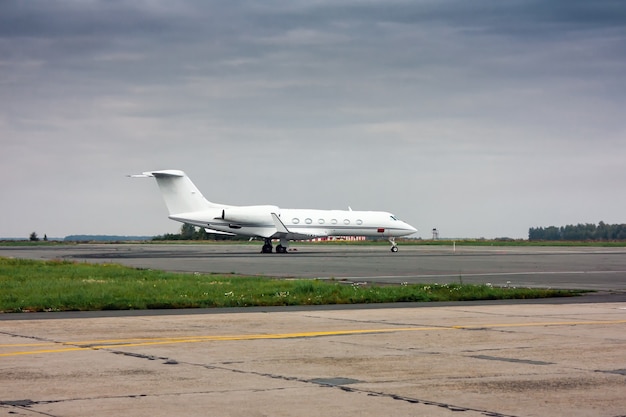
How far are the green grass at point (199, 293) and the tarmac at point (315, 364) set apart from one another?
2233 millimetres

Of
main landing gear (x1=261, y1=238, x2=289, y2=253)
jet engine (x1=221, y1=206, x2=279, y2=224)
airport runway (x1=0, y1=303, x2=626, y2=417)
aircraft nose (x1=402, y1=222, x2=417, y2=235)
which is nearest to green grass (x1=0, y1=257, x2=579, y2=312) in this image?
airport runway (x1=0, y1=303, x2=626, y2=417)

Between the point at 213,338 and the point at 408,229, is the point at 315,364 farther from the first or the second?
the point at 408,229

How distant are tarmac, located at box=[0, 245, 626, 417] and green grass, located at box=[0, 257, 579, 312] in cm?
223

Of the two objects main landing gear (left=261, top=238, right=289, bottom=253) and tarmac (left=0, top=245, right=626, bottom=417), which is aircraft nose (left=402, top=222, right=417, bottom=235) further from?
tarmac (left=0, top=245, right=626, bottom=417)

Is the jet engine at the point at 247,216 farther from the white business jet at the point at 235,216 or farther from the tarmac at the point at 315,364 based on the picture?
the tarmac at the point at 315,364

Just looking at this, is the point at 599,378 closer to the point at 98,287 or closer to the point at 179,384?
the point at 179,384

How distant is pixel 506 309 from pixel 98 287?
12142mm

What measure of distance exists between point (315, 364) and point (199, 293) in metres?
13.1

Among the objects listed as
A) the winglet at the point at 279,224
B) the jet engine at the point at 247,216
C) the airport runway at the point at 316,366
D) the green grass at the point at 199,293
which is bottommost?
the airport runway at the point at 316,366

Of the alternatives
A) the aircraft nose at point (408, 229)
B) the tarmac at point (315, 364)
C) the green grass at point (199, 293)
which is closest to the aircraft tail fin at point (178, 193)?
the aircraft nose at point (408, 229)

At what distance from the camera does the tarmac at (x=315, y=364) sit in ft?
30.5

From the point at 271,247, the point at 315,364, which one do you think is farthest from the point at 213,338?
the point at 271,247

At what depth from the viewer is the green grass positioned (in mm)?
21844

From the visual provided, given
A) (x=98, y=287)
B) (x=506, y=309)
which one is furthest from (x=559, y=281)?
(x=98, y=287)
